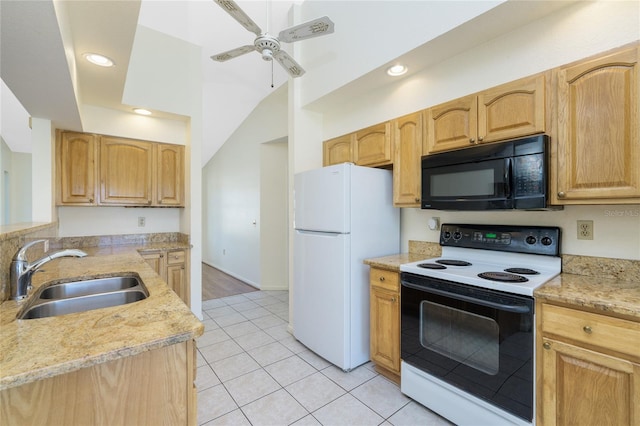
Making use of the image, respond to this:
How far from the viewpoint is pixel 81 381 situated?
0.83 meters

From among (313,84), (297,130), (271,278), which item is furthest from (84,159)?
(271,278)

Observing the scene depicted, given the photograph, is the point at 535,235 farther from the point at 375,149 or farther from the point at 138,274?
the point at 138,274

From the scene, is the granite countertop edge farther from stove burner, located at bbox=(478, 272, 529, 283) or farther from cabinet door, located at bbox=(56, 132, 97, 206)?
cabinet door, located at bbox=(56, 132, 97, 206)

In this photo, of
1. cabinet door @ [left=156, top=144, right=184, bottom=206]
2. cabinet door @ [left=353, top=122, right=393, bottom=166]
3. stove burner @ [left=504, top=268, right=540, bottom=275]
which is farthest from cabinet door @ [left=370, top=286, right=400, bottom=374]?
cabinet door @ [left=156, top=144, right=184, bottom=206]

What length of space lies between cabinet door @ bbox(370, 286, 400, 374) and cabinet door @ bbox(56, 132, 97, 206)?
3.06m

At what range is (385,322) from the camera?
85.4 inches

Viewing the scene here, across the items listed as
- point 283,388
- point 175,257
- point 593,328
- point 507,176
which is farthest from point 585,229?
point 175,257

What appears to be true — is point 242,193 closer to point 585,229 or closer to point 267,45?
point 267,45

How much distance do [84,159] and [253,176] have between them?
7.52 ft

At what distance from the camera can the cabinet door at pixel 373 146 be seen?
244 centimetres

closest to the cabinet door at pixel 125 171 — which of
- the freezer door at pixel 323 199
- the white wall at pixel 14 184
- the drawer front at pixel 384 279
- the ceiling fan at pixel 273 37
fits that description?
the white wall at pixel 14 184

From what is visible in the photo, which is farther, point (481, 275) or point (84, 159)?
point (84, 159)

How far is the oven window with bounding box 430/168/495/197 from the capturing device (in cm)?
180

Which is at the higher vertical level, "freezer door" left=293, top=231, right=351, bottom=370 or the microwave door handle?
the microwave door handle
